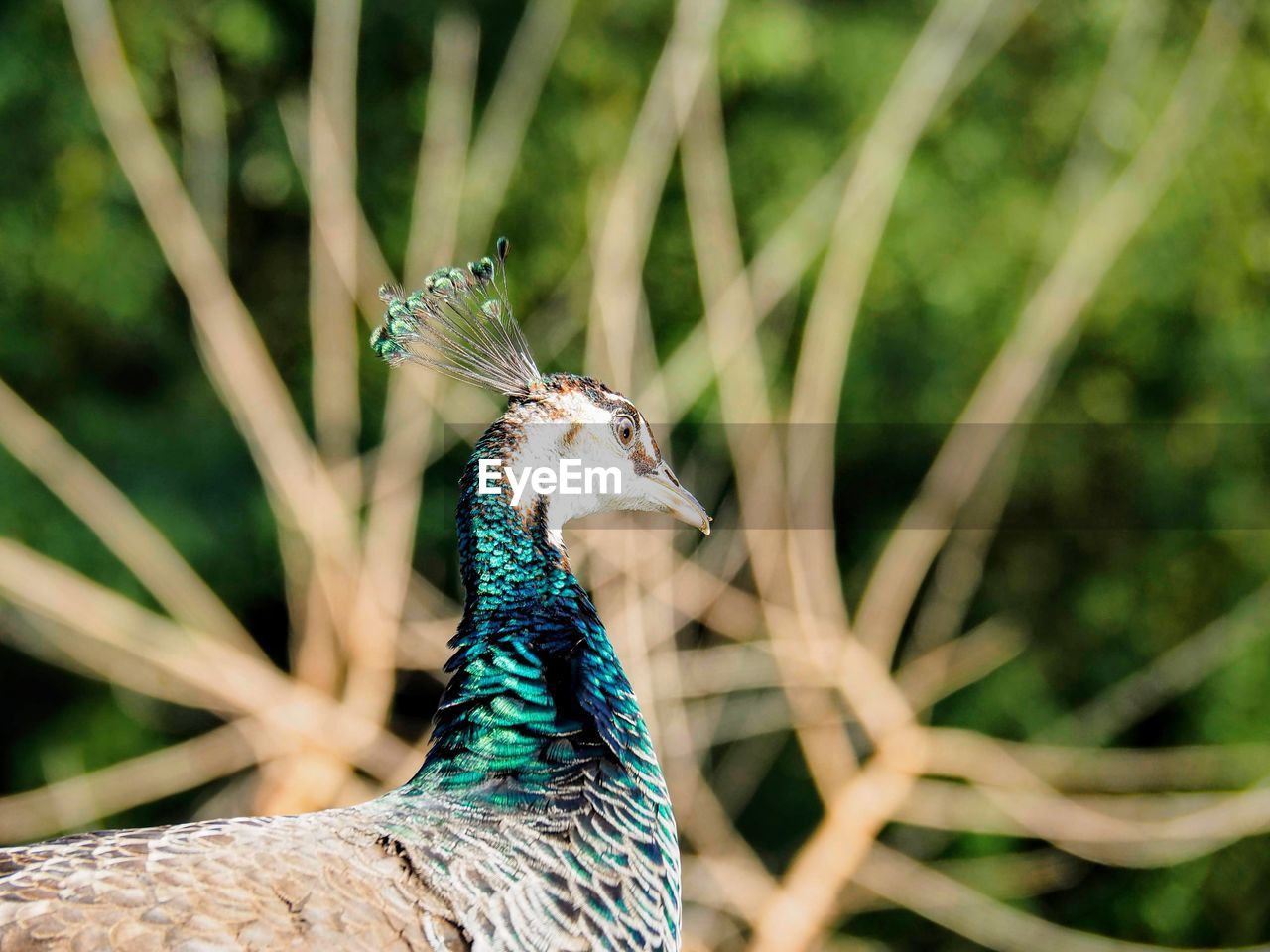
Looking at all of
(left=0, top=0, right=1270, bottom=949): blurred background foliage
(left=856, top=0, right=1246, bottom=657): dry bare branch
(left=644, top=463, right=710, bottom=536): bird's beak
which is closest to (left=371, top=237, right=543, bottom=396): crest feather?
(left=644, top=463, right=710, bottom=536): bird's beak

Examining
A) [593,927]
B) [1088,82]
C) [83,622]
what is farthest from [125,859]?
[1088,82]

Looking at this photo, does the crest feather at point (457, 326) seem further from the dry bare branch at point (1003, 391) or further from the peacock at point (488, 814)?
the dry bare branch at point (1003, 391)

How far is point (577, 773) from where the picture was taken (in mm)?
1063

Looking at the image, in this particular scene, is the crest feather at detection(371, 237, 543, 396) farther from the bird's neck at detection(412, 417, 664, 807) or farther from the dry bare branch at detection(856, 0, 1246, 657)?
the dry bare branch at detection(856, 0, 1246, 657)

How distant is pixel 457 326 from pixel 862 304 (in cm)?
243

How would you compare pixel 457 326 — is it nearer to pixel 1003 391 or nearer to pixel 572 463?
pixel 572 463

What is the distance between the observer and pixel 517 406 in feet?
3.83

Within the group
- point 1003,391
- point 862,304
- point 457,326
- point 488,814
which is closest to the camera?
point 488,814

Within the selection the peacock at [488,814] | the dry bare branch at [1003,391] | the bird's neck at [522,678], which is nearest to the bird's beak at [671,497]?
the peacock at [488,814]

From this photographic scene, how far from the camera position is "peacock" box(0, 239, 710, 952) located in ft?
2.96

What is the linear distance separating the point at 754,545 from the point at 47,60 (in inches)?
76.6

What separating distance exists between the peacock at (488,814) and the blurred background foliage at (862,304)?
2026 mm

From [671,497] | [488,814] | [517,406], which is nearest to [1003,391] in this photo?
[671,497]

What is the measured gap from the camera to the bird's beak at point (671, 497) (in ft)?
4.02
